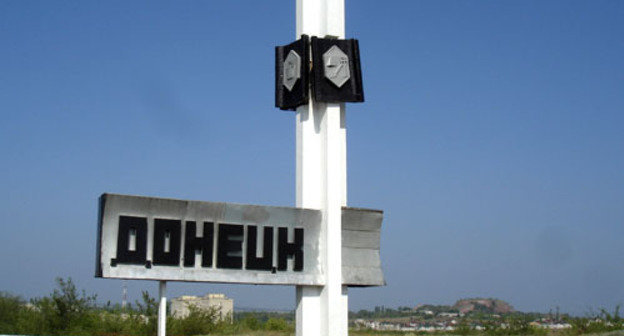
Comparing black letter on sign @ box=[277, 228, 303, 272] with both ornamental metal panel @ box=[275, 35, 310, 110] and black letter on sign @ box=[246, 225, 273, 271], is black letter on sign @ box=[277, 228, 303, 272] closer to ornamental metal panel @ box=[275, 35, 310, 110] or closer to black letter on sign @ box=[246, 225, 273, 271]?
black letter on sign @ box=[246, 225, 273, 271]

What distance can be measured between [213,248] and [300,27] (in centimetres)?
642

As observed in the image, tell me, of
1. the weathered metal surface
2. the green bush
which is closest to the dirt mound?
the green bush

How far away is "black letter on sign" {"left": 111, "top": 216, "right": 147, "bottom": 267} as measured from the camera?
62.1ft

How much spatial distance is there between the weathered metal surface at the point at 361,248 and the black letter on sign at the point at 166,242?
4455 mm

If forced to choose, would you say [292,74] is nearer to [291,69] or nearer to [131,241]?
[291,69]

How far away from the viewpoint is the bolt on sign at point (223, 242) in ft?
62.5

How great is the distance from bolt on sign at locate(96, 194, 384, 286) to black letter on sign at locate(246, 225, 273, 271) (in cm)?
2

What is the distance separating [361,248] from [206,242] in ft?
14.0

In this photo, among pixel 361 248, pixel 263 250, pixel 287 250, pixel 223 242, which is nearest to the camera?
pixel 223 242

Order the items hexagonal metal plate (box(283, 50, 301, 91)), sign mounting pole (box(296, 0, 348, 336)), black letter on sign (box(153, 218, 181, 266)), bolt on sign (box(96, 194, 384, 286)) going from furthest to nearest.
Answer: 1. hexagonal metal plate (box(283, 50, 301, 91))
2. sign mounting pole (box(296, 0, 348, 336))
3. black letter on sign (box(153, 218, 181, 266))
4. bolt on sign (box(96, 194, 384, 286))

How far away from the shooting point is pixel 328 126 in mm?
21375

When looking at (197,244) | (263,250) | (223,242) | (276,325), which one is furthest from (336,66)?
(276,325)

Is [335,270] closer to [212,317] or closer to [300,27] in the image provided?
[300,27]

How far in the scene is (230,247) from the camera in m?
20.3
